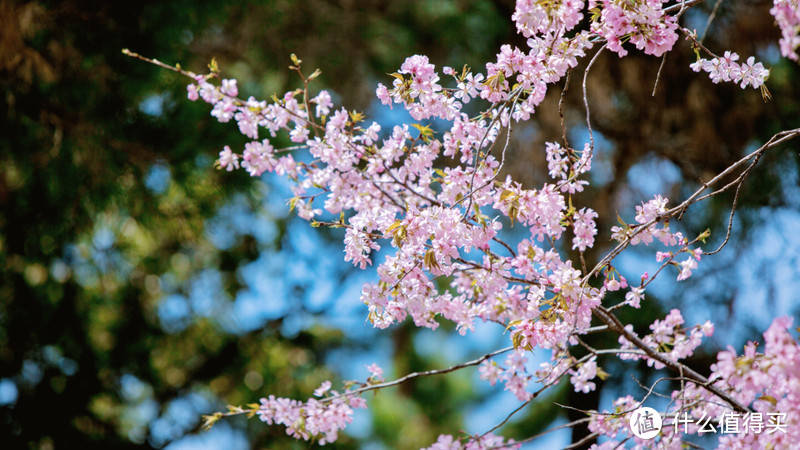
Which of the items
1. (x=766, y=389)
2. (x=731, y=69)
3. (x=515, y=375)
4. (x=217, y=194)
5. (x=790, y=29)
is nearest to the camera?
(x=790, y=29)

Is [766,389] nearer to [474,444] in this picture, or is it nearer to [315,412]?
[474,444]

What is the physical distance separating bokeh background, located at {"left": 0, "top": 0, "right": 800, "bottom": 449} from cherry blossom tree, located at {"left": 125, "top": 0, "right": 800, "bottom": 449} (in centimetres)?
148

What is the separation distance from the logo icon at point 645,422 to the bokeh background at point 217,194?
62.9 inches

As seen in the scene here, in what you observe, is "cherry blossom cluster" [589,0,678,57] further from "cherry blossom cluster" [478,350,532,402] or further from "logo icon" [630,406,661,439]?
"cherry blossom cluster" [478,350,532,402]

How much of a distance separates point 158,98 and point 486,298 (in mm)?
2042

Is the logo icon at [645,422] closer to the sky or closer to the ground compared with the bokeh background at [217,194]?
closer to the ground

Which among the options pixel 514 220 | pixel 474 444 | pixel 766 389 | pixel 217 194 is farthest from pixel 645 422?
pixel 217 194

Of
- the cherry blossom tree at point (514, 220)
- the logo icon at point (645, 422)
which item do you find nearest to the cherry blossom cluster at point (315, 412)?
the cherry blossom tree at point (514, 220)

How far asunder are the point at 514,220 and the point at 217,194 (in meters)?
2.12

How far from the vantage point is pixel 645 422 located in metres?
1.47

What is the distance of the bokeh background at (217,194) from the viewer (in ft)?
9.34

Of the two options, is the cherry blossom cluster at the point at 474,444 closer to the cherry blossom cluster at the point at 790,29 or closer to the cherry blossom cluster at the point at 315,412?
the cherry blossom cluster at the point at 315,412

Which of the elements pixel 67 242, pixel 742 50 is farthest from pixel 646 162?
pixel 67 242

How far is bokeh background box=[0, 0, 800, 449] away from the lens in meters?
2.85
